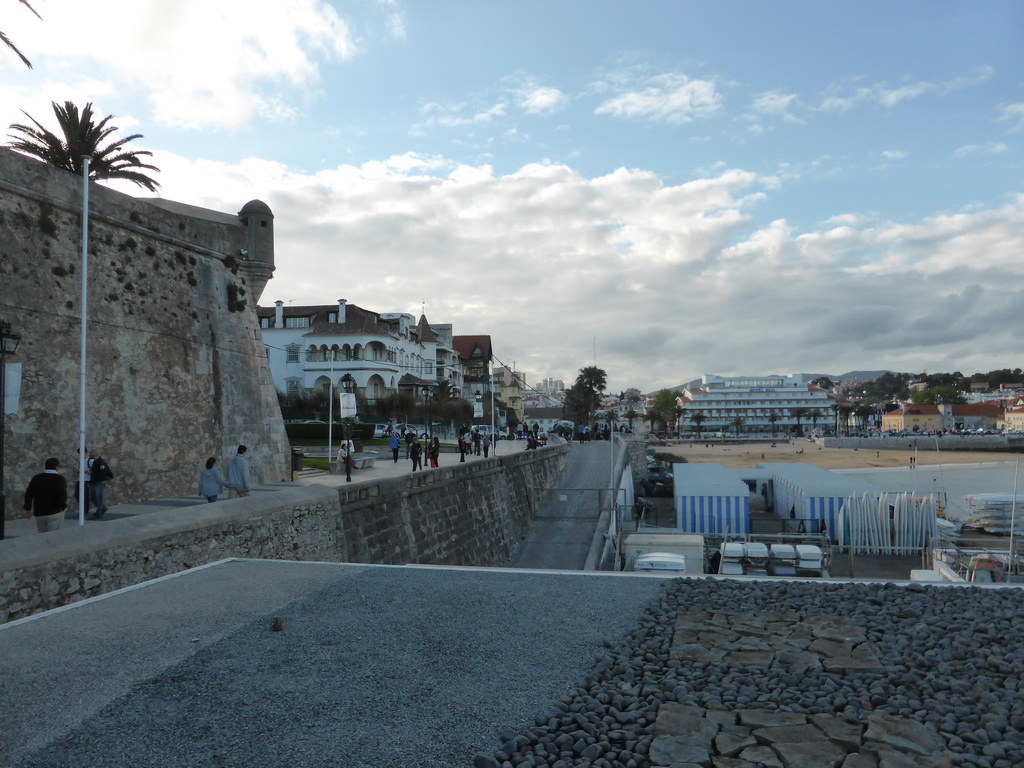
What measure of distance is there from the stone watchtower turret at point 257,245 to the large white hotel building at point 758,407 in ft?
463

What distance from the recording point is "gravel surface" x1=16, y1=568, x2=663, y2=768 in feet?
13.2

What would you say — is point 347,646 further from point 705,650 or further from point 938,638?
point 938,638

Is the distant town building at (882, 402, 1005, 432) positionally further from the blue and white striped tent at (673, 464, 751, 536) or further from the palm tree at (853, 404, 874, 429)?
the blue and white striped tent at (673, 464, 751, 536)

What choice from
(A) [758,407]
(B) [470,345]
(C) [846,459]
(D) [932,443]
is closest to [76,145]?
(B) [470,345]

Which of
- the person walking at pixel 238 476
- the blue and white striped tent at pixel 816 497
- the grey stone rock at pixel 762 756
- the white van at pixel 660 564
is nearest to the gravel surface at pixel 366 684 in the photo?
the grey stone rock at pixel 762 756

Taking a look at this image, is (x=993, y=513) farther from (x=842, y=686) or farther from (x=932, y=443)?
(x=932, y=443)

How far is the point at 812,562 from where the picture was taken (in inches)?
691

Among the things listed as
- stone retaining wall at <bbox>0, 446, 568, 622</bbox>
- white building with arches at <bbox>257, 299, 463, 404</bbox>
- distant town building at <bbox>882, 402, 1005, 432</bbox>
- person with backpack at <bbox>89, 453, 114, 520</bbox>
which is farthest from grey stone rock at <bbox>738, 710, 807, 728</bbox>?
distant town building at <bbox>882, 402, 1005, 432</bbox>

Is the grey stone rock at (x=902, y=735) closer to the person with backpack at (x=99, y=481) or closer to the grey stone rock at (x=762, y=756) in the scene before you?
the grey stone rock at (x=762, y=756)

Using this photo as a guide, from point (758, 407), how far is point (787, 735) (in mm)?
158974

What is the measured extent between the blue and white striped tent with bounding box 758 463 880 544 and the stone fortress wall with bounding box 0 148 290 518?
715 inches

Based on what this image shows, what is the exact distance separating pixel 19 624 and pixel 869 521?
2407cm

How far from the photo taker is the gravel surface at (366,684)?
403 cm

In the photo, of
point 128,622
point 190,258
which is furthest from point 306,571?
point 190,258
